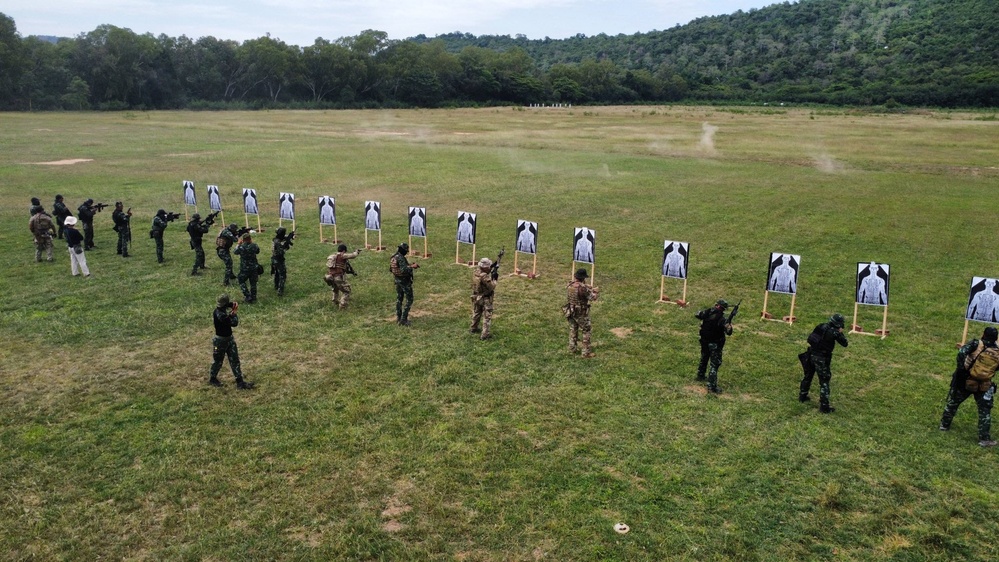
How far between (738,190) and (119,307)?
1362 inches

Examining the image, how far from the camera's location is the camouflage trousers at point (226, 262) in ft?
72.0

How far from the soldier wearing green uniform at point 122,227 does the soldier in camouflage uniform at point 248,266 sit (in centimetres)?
832

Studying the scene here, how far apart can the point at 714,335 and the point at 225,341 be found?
35.6 ft

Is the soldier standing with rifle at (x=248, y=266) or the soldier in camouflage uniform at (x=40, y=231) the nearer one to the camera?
the soldier standing with rifle at (x=248, y=266)

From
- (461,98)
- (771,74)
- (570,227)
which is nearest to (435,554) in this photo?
(570,227)

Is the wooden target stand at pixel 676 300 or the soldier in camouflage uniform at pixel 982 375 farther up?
the soldier in camouflage uniform at pixel 982 375

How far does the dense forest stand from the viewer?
10819 centimetres

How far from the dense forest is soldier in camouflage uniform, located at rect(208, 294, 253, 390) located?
10905 cm

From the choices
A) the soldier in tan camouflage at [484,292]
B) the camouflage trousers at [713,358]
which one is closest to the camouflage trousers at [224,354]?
the soldier in tan camouflage at [484,292]

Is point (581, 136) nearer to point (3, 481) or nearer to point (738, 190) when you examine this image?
point (738, 190)

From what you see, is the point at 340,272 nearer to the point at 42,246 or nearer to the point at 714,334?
the point at 714,334

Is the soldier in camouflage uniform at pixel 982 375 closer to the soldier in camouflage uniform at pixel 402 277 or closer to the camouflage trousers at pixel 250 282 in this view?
the soldier in camouflage uniform at pixel 402 277

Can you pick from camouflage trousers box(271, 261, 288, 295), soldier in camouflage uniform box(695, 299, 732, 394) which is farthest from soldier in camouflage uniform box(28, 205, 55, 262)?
soldier in camouflage uniform box(695, 299, 732, 394)

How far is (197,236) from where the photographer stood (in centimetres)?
2338
